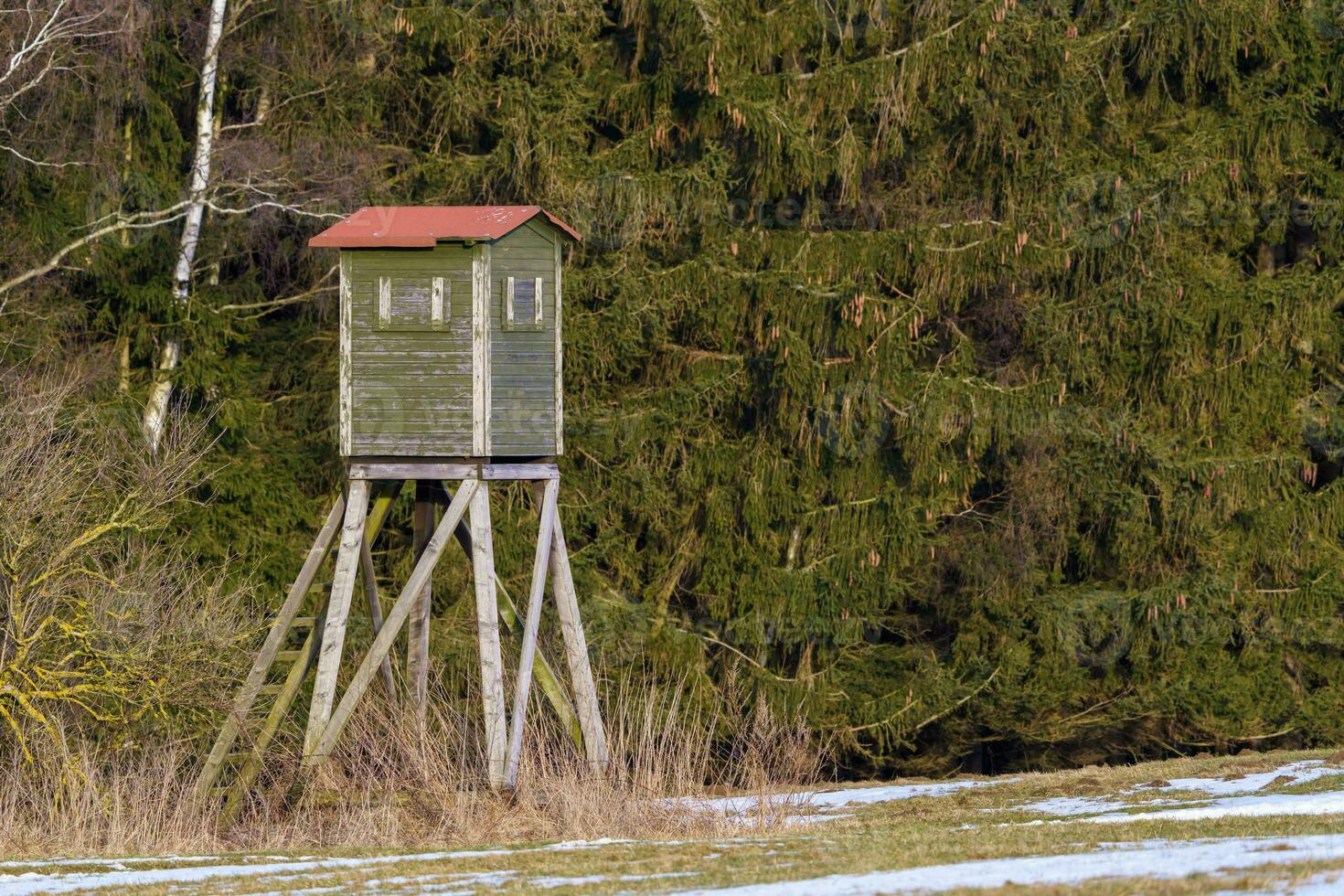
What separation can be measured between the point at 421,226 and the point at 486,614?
2.96m

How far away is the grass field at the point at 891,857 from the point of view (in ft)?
24.0

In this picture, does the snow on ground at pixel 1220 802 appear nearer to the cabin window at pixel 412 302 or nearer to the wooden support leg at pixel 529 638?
the wooden support leg at pixel 529 638

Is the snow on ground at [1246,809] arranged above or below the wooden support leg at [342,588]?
below

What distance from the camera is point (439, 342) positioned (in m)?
12.9

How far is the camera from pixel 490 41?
19375 mm

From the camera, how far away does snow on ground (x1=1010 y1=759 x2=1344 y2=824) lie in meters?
10.2

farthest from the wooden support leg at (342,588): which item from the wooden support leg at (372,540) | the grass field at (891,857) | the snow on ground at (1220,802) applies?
the snow on ground at (1220,802)

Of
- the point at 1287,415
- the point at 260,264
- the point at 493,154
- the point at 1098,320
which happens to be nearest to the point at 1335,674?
the point at 1287,415

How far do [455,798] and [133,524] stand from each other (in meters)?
3.78

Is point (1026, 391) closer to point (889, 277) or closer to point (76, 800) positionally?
point (889, 277)

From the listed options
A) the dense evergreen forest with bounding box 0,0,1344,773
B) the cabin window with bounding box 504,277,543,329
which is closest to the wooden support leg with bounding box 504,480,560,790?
the cabin window with bounding box 504,277,543,329

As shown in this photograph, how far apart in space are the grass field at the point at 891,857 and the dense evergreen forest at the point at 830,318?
22.6 feet

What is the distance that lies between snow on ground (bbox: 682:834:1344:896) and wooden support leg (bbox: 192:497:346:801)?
6590 millimetres

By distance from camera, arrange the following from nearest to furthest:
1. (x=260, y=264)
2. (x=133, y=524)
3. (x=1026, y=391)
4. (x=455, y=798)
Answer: (x=455, y=798) → (x=133, y=524) → (x=1026, y=391) → (x=260, y=264)
